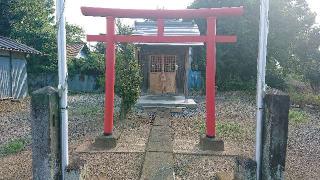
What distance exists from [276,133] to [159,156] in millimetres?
2440

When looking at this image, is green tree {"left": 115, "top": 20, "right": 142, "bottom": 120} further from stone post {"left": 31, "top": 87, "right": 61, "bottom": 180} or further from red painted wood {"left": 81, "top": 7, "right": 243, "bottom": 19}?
stone post {"left": 31, "top": 87, "right": 61, "bottom": 180}

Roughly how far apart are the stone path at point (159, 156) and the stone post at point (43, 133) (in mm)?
1498

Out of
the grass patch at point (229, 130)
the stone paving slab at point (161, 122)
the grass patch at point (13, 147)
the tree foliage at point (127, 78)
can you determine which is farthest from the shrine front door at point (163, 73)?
the grass patch at point (13, 147)

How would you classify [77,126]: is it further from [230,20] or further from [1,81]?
[230,20]

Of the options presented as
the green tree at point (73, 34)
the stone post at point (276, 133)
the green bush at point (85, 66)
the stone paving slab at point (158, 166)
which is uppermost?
the green tree at point (73, 34)

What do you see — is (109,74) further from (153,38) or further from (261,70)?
(261,70)

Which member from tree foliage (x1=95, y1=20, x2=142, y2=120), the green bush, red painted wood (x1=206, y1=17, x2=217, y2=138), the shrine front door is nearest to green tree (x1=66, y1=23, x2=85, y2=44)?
the green bush

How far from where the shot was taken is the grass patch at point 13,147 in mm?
6738

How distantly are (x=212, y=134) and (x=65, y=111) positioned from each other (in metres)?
3.62

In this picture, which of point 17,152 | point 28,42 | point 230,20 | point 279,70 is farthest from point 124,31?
point 279,70

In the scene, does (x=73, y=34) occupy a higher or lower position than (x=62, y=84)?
higher

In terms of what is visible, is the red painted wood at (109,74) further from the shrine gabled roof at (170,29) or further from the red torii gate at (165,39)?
the shrine gabled roof at (170,29)

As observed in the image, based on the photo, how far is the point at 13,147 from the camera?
696 cm

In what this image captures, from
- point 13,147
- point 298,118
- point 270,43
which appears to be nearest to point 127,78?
point 13,147
